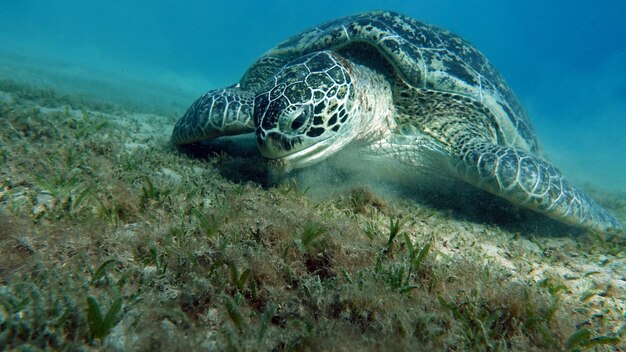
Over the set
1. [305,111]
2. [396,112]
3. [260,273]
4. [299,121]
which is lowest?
[260,273]

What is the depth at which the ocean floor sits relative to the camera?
1.13m

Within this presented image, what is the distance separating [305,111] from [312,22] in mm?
138509

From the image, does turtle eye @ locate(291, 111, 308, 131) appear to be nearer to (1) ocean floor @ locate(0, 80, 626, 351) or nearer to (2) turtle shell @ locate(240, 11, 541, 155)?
(1) ocean floor @ locate(0, 80, 626, 351)

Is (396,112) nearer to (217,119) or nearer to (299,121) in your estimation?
(299,121)

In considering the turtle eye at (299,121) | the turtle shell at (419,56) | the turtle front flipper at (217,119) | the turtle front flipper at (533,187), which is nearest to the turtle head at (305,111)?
the turtle eye at (299,121)

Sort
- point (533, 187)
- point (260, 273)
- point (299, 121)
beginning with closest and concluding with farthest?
point (260, 273) < point (299, 121) < point (533, 187)

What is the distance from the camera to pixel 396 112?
3871 mm

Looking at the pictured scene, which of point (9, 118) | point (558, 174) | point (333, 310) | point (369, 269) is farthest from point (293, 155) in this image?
point (9, 118)

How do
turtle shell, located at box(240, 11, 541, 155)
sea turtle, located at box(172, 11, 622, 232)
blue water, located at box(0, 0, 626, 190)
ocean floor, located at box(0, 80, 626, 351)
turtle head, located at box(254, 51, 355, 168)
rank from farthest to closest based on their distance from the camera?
blue water, located at box(0, 0, 626, 190), turtle shell, located at box(240, 11, 541, 155), sea turtle, located at box(172, 11, 622, 232), turtle head, located at box(254, 51, 355, 168), ocean floor, located at box(0, 80, 626, 351)

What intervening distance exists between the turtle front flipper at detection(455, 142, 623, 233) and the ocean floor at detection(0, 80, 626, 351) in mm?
275

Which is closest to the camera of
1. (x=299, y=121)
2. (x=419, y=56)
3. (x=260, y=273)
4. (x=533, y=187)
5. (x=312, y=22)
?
(x=260, y=273)

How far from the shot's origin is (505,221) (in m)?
3.13

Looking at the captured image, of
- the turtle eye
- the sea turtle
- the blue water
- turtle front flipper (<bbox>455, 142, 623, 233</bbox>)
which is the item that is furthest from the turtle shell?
the blue water

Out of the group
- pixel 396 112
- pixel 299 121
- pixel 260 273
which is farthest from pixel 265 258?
pixel 396 112
